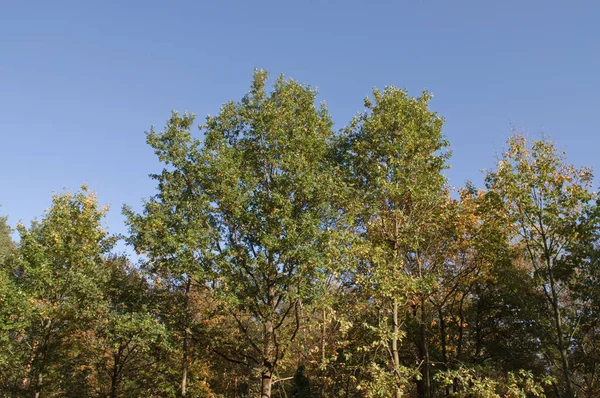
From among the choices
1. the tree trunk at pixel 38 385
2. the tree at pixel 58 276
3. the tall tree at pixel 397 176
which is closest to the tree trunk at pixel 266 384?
the tall tree at pixel 397 176

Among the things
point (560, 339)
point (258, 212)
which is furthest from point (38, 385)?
point (560, 339)

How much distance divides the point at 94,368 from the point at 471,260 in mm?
25613

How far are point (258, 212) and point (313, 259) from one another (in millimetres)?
3911

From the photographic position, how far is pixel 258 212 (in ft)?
58.4

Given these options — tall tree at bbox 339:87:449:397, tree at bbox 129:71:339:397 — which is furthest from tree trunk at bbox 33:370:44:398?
tall tree at bbox 339:87:449:397

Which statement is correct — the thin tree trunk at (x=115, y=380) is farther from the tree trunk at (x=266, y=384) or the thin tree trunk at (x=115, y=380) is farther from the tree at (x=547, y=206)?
the tree at (x=547, y=206)

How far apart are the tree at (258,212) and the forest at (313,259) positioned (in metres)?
0.10

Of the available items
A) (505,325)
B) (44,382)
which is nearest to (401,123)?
(505,325)

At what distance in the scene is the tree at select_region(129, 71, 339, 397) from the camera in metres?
16.0

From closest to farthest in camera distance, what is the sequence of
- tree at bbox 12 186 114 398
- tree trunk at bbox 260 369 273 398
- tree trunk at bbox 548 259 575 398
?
1. tree trunk at bbox 548 259 575 398
2. tree trunk at bbox 260 369 273 398
3. tree at bbox 12 186 114 398

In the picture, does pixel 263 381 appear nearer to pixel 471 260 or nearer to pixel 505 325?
pixel 471 260

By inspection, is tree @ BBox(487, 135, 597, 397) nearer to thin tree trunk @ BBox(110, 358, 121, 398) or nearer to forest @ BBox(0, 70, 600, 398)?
forest @ BBox(0, 70, 600, 398)

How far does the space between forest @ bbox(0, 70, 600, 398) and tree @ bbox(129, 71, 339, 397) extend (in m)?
0.10

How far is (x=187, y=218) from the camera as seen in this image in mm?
17781
